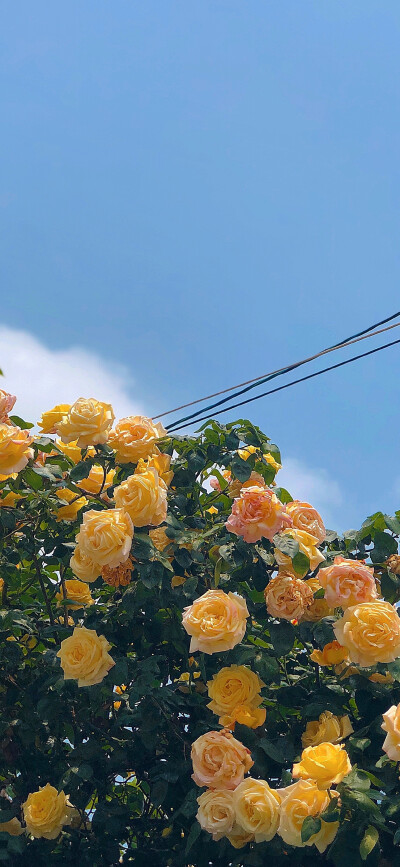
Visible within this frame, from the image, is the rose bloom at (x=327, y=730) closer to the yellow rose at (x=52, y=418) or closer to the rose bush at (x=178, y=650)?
the rose bush at (x=178, y=650)

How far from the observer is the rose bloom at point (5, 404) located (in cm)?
279

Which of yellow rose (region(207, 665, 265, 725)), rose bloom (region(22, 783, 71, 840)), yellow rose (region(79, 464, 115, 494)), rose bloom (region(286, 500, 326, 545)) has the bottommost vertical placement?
rose bloom (region(22, 783, 71, 840))

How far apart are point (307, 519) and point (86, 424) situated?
73cm

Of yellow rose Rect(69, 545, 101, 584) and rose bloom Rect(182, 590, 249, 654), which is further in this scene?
yellow rose Rect(69, 545, 101, 584)

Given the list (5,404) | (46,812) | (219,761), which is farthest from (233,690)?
(5,404)

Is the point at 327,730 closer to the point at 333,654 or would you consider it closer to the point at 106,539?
the point at 333,654

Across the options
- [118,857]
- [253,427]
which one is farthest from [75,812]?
[253,427]

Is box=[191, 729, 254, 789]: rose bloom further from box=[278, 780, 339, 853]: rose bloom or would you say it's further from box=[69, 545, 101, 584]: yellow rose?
box=[69, 545, 101, 584]: yellow rose

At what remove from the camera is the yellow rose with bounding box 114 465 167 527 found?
2398 millimetres

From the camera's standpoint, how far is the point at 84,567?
2432 mm

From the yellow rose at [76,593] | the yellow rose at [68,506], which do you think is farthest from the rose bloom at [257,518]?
the yellow rose at [76,593]

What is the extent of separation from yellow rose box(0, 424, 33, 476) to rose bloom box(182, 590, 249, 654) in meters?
0.72

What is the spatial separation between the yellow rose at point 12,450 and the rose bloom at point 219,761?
0.97 meters

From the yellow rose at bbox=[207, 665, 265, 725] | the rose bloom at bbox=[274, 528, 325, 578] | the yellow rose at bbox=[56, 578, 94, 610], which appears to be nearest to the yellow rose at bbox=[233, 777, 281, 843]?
the yellow rose at bbox=[207, 665, 265, 725]
